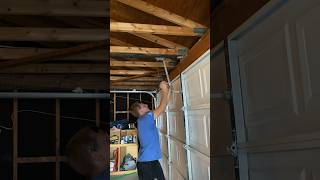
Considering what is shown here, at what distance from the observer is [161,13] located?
1.79 feet

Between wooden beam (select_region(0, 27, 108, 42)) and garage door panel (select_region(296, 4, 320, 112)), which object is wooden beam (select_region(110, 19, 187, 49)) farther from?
garage door panel (select_region(296, 4, 320, 112))

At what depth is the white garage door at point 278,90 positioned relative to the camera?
1.49 ft

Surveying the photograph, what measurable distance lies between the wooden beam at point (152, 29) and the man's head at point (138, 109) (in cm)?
13

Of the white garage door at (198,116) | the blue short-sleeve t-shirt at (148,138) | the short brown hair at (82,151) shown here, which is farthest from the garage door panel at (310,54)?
the short brown hair at (82,151)

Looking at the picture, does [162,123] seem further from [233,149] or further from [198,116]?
[233,149]

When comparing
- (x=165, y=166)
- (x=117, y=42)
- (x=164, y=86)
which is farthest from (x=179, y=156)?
(x=117, y=42)

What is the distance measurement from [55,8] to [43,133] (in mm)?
219

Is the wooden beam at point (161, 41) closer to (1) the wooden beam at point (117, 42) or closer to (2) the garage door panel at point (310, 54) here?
(1) the wooden beam at point (117, 42)

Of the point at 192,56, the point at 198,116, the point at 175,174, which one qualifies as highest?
the point at 192,56

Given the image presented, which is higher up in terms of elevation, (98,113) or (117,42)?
(117,42)

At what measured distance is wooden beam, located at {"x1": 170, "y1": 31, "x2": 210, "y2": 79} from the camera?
0.49 metres

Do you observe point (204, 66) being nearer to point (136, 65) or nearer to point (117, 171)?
point (136, 65)

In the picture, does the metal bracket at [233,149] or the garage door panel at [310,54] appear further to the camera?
the metal bracket at [233,149]

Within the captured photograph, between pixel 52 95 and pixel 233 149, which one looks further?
pixel 233 149
